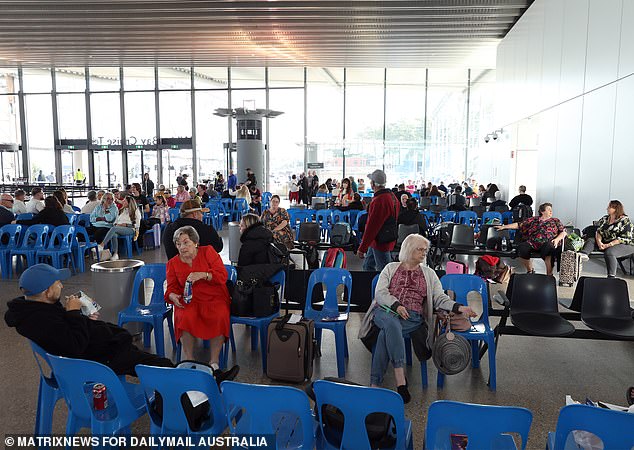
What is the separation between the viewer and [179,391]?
272 cm

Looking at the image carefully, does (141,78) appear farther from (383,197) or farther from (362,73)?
(383,197)

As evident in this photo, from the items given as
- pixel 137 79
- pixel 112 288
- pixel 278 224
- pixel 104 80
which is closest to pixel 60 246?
pixel 278 224

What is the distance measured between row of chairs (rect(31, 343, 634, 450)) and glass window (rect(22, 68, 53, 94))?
2608 centimetres

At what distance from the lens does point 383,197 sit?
6.23 meters

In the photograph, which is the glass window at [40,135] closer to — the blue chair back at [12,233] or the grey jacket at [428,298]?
the blue chair back at [12,233]

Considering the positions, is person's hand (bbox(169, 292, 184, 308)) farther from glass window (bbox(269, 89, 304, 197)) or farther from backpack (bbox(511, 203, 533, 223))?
glass window (bbox(269, 89, 304, 197))

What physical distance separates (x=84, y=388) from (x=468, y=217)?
32.2 feet

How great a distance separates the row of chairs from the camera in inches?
86.1

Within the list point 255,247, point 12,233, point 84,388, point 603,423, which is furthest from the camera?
point 12,233

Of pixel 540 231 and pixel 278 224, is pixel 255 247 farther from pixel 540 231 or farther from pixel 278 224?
pixel 540 231

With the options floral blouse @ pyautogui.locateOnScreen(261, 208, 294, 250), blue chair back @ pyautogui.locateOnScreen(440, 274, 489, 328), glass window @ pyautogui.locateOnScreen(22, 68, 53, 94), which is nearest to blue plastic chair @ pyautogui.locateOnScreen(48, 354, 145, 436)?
blue chair back @ pyautogui.locateOnScreen(440, 274, 489, 328)

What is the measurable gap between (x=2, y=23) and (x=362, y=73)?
14.4 m

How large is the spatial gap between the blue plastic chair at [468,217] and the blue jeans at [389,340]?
7.53m

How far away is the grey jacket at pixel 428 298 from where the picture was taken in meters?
4.37
